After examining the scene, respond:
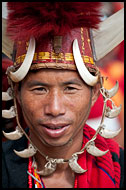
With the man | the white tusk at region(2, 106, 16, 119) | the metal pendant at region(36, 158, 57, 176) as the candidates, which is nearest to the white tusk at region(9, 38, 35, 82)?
the man

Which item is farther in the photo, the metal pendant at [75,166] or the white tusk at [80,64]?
the metal pendant at [75,166]

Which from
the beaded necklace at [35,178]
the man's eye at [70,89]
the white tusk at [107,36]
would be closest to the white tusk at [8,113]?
the beaded necklace at [35,178]

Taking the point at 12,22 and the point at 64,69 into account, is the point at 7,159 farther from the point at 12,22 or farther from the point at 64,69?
the point at 12,22

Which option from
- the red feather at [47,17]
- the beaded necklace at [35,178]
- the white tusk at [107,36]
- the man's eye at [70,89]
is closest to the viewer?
the red feather at [47,17]

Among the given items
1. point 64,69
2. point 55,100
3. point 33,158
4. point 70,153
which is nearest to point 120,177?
point 70,153

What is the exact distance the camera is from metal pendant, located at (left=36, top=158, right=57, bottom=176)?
5.07 ft

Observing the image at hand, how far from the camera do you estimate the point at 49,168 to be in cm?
154

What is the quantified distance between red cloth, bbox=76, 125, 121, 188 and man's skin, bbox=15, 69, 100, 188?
20cm

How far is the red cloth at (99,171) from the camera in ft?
5.13

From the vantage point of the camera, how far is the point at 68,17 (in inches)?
52.9

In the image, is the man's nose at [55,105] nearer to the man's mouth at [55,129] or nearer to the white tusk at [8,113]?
the man's mouth at [55,129]

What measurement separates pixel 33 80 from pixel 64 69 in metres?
0.21

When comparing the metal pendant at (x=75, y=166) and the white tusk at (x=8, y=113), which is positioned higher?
the white tusk at (x=8, y=113)

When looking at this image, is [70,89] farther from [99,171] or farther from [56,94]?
[99,171]
